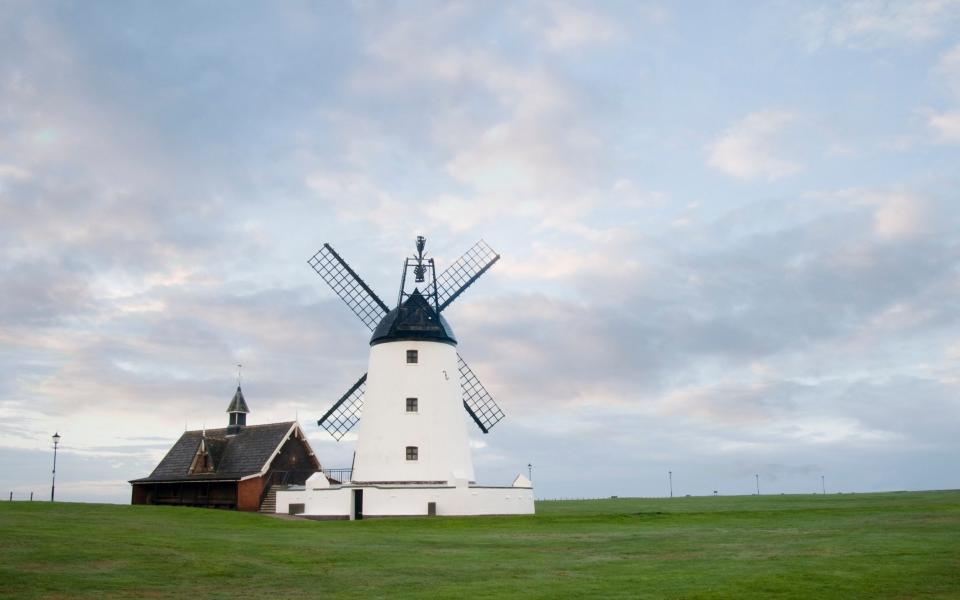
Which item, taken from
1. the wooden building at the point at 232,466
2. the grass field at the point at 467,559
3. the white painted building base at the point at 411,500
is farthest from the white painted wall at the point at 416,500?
the grass field at the point at 467,559

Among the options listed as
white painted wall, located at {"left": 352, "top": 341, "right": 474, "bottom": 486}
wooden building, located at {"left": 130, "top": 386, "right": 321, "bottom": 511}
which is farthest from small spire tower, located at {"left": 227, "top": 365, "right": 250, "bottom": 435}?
white painted wall, located at {"left": 352, "top": 341, "right": 474, "bottom": 486}

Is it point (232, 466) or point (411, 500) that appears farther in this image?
point (232, 466)

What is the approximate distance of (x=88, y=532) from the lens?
89.2 ft

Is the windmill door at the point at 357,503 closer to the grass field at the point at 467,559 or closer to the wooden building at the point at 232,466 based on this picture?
the grass field at the point at 467,559

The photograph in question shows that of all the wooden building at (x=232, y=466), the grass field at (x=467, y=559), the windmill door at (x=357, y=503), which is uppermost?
the wooden building at (x=232, y=466)

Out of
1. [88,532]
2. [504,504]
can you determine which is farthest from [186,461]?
[88,532]

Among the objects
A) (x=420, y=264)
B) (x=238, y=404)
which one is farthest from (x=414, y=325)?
(x=238, y=404)

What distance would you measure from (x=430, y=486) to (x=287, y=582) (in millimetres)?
26398

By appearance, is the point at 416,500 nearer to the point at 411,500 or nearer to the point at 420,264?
the point at 411,500

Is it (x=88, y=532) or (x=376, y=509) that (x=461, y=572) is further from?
(x=376, y=509)

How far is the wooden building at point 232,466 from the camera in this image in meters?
53.3

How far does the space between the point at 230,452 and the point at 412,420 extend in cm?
1688

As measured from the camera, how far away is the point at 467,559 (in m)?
24.8

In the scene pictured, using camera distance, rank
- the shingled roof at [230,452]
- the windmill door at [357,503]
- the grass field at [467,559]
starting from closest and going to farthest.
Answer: the grass field at [467,559]
the windmill door at [357,503]
the shingled roof at [230,452]
